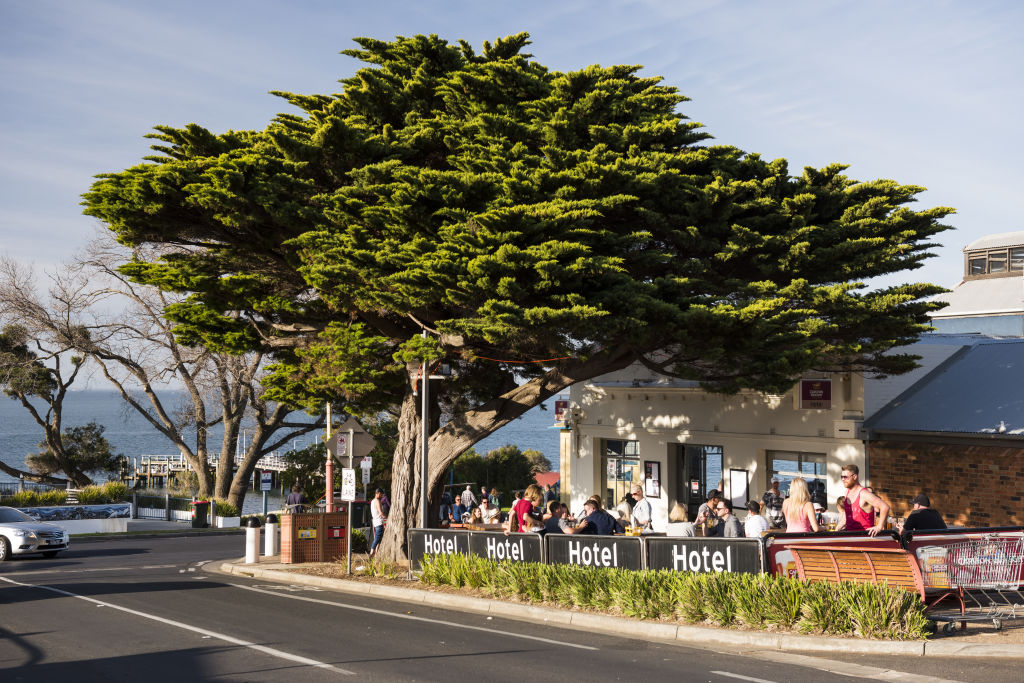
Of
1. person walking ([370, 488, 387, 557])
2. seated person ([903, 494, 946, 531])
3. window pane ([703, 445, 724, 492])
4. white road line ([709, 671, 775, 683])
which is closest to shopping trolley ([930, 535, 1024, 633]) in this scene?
seated person ([903, 494, 946, 531])

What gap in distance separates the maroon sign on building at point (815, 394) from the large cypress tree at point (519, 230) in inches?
41.3

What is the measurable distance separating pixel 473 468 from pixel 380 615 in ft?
103

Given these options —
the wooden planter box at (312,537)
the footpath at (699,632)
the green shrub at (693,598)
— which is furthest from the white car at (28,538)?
the green shrub at (693,598)

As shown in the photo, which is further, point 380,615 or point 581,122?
point 581,122

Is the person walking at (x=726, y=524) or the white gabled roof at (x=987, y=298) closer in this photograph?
the person walking at (x=726, y=524)

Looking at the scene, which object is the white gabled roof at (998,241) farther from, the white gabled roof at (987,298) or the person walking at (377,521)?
the person walking at (377,521)

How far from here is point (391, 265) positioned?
1752 cm

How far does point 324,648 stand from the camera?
1105 cm

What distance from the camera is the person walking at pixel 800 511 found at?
43.0 ft

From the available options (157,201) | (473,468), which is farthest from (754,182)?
(473,468)

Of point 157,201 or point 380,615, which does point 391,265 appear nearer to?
point 157,201

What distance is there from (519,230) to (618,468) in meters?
12.2

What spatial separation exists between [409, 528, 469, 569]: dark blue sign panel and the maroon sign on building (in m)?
8.63

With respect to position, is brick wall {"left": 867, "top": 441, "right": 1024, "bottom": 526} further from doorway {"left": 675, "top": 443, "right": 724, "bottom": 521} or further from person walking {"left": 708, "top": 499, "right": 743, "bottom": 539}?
person walking {"left": 708, "top": 499, "right": 743, "bottom": 539}
